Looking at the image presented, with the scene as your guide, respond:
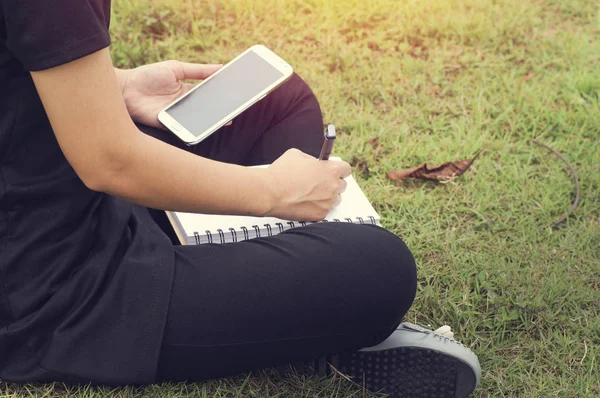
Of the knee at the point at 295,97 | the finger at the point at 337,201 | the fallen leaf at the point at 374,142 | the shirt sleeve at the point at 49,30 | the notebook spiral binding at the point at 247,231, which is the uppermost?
the shirt sleeve at the point at 49,30

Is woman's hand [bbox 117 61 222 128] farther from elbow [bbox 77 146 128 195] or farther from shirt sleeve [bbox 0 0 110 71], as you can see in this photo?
shirt sleeve [bbox 0 0 110 71]

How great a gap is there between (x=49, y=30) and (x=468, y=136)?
5.95 ft

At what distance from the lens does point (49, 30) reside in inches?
41.0

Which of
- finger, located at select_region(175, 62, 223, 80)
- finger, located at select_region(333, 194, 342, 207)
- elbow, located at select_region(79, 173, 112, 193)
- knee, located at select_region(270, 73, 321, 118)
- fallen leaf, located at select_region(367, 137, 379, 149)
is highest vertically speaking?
elbow, located at select_region(79, 173, 112, 193)

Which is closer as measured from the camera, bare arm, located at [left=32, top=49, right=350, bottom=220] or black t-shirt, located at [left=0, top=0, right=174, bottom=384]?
bare arm, located at [left=32, top=49, right=350, bottom=220]

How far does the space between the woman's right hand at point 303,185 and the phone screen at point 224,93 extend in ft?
0.99

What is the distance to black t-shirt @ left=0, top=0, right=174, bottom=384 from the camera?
1.28 m

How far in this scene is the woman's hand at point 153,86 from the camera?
1864 mm

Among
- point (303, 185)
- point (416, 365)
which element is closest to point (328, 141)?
point (303, 185)

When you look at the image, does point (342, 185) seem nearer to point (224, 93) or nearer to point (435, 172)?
point (224, 93)

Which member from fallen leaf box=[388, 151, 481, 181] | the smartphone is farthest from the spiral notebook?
fallen leaf box=[388, 151, 481, 181]

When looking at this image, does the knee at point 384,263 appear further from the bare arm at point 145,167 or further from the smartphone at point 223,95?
the smartphone at point 223,95

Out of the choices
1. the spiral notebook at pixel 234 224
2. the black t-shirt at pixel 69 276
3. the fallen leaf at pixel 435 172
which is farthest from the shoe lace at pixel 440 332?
the fallen leaf at pixel 435 172

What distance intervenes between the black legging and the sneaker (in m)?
0.08
